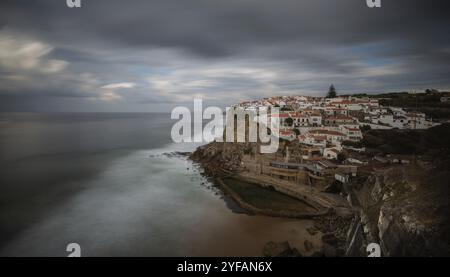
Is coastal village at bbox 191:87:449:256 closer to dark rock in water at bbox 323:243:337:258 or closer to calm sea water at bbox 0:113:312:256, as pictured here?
dark rock in water at bbox 323:243:337:258

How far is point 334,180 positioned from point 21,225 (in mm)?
9767

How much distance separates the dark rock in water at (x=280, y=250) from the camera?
567 centimetres

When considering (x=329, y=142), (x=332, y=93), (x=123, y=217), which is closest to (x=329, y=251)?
(x=123, y=217)

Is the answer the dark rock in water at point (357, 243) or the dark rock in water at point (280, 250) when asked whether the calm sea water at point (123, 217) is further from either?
the dark rock in water at point (357, 243)

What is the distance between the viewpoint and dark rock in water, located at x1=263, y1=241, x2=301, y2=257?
223 inches

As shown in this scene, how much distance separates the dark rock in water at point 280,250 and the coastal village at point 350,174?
33 millimetres

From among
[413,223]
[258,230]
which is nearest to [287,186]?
[258,230]

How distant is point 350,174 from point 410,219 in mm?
5851

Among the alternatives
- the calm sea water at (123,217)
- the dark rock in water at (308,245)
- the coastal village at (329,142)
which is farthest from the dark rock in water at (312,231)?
the coastal village at (329,142)

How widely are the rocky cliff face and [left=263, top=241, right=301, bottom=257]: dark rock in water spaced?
1.12m

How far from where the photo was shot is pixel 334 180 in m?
9.57

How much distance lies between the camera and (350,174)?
948cm

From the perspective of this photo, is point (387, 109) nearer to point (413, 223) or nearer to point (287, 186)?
point (287, 186)
